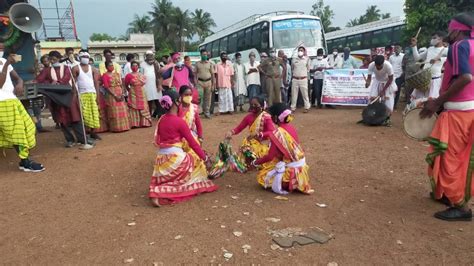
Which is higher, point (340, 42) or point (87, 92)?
point (340, 42)

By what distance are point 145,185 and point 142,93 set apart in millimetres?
4493

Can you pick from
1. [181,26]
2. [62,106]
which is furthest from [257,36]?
[181,26]

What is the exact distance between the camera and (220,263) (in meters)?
2.87

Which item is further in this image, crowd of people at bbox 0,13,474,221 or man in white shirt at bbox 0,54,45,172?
man in white shirt at bbox 0,54,45,172

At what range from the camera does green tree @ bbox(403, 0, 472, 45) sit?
16594 mm

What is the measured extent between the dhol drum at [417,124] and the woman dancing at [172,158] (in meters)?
2.34

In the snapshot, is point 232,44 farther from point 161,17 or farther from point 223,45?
point 161,17

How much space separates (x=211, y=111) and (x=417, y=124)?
757 centimetres

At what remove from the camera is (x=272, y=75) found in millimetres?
10586

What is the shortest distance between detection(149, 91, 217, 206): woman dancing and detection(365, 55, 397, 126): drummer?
509 cm

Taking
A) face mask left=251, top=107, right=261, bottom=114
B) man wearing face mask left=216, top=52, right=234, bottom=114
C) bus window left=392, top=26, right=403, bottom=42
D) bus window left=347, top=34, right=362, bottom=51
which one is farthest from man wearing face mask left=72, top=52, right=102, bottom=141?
bus window left=347, top=34, right=362, bottom=51

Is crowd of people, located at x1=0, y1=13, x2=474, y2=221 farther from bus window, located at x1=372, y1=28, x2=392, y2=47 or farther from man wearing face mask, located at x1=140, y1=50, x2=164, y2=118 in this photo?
bus window, located at x1=372, y1=28, x2=392, y2=47

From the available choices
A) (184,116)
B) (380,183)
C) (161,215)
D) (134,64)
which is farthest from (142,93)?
(380,183)

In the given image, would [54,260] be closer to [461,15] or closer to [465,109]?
[465,109]
